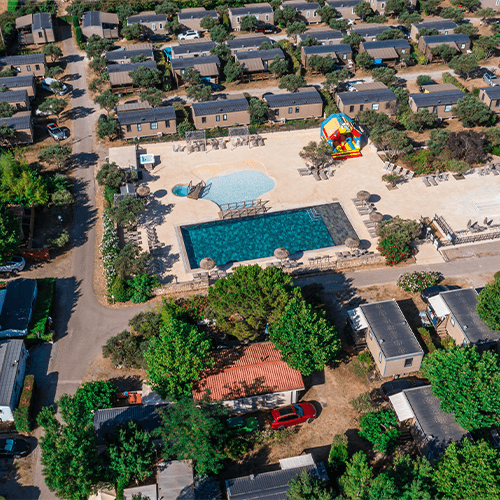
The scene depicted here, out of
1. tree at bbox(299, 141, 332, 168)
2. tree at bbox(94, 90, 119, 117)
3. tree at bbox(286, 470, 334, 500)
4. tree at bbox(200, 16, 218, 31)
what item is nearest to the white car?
tree at bbox(200, 16, 218, 31)

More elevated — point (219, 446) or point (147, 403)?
point (147, 403)

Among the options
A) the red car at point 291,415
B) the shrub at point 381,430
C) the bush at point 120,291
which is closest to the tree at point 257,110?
the bush at point 120,291

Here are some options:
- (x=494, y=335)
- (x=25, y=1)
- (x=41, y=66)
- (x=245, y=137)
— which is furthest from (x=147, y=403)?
(x=25, y=1)

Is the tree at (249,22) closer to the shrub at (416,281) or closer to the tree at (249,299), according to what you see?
the shrub at (416,281)

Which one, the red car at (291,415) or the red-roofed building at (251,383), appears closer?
the red car at (291,415)

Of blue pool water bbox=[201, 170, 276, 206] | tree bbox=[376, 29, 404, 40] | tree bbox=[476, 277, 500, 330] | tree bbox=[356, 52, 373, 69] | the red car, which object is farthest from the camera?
tree bbox=[376, 29, 404, 40]

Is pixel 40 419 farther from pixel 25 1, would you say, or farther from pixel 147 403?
pixel 25 1

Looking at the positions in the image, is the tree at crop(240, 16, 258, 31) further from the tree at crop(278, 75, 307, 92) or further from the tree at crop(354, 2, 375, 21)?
the tree at crop(278, 75, 307, 92)
